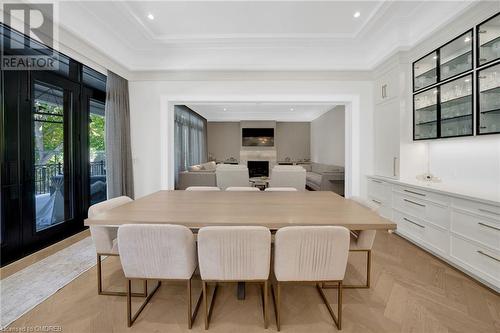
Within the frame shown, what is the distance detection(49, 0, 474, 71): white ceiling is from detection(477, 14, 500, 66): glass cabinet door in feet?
0.98

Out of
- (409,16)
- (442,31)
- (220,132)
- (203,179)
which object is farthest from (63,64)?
(220,132)

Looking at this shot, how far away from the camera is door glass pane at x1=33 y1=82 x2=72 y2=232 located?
2850 millimetres

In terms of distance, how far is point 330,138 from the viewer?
7.76m

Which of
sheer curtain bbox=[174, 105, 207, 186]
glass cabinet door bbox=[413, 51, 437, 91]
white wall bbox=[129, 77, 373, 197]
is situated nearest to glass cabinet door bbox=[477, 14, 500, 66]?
glass cabinet door bbox=[413, 51, 437, 91]

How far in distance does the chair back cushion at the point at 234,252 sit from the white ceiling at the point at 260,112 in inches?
245

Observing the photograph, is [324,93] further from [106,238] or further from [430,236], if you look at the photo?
[106,238]

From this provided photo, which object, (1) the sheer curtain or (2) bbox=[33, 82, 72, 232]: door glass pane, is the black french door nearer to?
(2) bbox=[33, 82, 72, 232]: door glass pane

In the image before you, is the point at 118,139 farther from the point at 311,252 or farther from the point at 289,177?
the point at 311,252

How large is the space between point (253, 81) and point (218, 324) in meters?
3.74

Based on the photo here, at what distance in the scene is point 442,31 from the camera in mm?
2906

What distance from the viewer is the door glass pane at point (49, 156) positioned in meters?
2.85

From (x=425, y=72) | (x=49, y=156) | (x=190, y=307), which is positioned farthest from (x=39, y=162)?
(x=425, y=72)

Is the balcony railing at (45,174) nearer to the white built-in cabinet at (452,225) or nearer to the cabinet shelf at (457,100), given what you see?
the white built-in cabinet at (452,225)

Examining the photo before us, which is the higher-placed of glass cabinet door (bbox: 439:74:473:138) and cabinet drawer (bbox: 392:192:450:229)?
glass cabinet door (bbox: 439:74:473:138)
